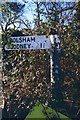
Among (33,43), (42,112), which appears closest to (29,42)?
(33,43)

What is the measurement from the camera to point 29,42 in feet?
13.8

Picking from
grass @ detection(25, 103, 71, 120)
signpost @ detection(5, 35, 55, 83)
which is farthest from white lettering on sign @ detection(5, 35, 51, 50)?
grass @ detection(25, 103, 71, 120)

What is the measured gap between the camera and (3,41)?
4.25 meters

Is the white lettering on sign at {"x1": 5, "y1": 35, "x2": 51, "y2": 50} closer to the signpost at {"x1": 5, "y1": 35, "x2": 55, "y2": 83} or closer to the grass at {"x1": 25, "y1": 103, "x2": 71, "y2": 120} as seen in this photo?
the signpost at {"x1": 5, "y1": 35, "x2": 55, "y2": 83}

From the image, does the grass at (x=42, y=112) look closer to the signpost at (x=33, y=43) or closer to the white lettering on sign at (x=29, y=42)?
the signpost at (x=33, y=43)

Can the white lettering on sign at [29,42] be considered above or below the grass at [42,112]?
above

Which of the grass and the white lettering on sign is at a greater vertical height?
the white lettering on sign

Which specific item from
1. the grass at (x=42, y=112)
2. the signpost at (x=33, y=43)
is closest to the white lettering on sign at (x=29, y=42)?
the signpost at (x=33, y=43)

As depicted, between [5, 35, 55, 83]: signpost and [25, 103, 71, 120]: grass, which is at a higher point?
[5, 35, 55, 83]: signpost

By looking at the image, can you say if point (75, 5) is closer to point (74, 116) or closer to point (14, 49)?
point (14, 49)

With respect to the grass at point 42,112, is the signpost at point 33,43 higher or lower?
higher

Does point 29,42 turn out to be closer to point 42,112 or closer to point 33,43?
point 33,43

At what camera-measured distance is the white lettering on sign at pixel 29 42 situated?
13.7 ft

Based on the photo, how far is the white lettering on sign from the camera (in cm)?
418
